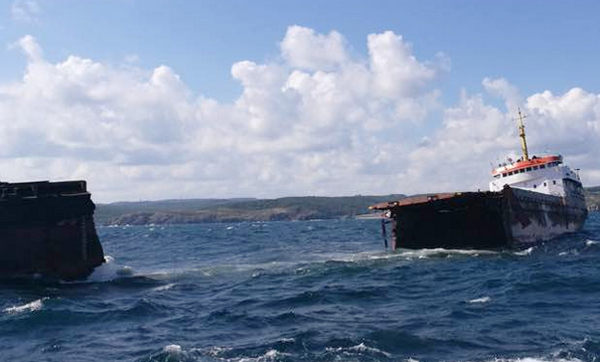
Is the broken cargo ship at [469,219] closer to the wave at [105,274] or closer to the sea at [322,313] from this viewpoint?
the sea at [322,313]

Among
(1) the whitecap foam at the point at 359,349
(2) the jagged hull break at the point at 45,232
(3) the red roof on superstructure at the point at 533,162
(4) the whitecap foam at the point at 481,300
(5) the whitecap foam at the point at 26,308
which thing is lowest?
(4) the whitecap foam at the point at 481,300

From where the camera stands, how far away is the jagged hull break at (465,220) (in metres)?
34.5

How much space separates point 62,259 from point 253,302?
36.5ft

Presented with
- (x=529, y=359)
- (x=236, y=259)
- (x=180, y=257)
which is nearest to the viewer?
(x=529, y=359)

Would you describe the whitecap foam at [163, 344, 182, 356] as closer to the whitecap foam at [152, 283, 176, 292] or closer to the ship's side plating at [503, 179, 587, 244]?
the whitecap foam at [152, 283, 176, 292]

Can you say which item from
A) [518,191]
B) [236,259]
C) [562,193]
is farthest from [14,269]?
[562,193]

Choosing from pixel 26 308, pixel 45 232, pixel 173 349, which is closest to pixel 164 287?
pixel 45 232

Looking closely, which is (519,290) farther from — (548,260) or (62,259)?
(62,259)

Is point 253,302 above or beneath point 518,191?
beneath

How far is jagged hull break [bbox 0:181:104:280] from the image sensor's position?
25.9 meters

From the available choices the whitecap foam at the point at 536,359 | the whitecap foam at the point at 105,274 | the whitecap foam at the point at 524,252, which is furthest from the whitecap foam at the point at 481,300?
the whitecap foam at the point at 105,274

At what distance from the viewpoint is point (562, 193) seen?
5100 centimetres

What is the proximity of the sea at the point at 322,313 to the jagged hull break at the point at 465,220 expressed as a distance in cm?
407

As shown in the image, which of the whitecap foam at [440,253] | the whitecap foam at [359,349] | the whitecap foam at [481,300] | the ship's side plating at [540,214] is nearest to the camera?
the whitecap foam at [359,349]
